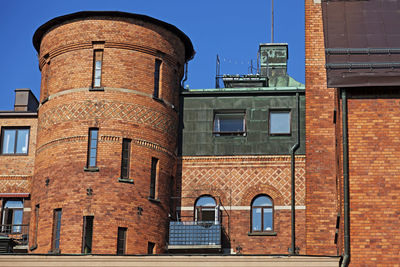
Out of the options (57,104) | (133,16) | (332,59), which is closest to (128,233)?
(57,104)

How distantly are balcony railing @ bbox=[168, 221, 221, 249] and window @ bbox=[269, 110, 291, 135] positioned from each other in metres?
5.57

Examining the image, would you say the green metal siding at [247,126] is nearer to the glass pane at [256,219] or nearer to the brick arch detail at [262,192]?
the brick arch detail at [262,192]

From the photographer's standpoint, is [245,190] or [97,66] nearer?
[97,66]

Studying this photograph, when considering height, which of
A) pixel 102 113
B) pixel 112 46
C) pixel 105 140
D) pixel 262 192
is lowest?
pixel 262 192

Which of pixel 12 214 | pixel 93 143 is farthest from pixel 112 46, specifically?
pixel 12 214

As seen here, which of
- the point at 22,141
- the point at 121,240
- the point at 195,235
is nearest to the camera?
the point at 121,240

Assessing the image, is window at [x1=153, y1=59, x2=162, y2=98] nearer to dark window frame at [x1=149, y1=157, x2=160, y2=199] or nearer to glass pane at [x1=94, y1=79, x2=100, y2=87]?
glass pane at [x1=94, y1=79, x2=100, y2=87]

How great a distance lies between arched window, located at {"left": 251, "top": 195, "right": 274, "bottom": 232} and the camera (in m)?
43.4

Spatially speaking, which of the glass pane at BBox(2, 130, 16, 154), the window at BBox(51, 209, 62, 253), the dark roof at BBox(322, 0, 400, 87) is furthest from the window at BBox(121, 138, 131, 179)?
the dark roof at BBox(322, 0, 400, 87)

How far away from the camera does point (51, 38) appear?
44.2 m

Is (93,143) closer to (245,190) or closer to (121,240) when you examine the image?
(121,240)

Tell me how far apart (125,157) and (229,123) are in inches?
241

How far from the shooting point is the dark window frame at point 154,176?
139 feet

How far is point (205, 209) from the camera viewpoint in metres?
43.9
